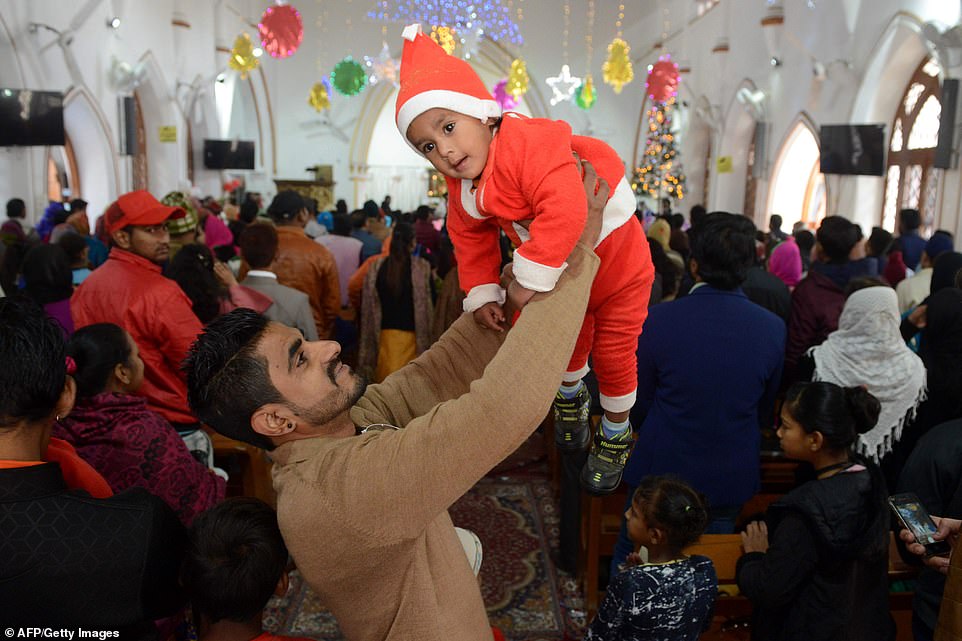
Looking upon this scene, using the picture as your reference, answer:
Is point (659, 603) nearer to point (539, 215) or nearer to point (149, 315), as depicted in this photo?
point (539, 215)

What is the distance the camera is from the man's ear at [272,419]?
1355 millimetres

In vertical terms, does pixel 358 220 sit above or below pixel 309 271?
above

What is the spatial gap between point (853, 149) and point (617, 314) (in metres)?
9.21

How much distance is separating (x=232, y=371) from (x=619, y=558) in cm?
196

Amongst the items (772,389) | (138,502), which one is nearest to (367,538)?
(138,502)

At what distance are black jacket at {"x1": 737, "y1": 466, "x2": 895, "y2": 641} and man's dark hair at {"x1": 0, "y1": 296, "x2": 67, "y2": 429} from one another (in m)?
1.87

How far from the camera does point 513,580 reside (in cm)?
383

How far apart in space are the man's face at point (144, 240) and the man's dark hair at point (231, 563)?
6.44 feet

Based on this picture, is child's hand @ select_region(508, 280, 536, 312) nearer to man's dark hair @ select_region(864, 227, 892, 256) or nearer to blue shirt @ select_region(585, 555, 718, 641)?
blue shirt @ select_region(585, 555, 718, 641)

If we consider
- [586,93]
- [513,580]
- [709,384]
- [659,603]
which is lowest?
[513,580]

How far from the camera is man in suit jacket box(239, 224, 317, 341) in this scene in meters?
4.16

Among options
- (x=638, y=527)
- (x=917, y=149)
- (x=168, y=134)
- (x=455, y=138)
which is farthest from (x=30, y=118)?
(x=917, y=149)

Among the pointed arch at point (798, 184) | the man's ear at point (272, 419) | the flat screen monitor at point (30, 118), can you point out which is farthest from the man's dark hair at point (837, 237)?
the pointed arch at point (798, 184)

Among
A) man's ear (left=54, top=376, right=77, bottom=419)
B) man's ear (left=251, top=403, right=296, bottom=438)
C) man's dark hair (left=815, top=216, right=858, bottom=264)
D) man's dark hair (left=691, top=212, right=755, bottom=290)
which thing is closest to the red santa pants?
man's ear (left=251, top=403, right=296, bottom=438)
